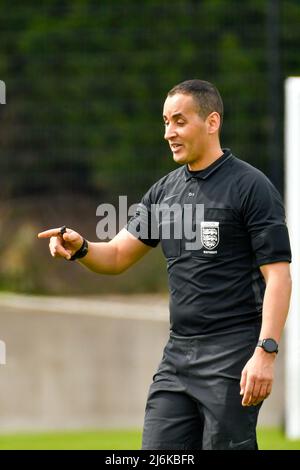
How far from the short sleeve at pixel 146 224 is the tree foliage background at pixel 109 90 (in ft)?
13.9

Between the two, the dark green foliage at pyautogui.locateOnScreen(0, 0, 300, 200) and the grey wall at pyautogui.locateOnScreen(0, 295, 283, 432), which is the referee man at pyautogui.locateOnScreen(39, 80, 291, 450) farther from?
the dark green foliage at pyautogui.locateOnScreen(0, 0, 300, 200)

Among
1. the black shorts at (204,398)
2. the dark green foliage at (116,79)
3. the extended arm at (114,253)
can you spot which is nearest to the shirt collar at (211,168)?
the extended arm at (114,253)

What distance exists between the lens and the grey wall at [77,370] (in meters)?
9.40

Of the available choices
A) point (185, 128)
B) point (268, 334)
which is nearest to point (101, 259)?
point (185, 128)

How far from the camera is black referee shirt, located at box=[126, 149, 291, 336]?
4.75m

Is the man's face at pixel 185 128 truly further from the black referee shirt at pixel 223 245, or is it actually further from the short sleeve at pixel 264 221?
the short sleeve at pixel 264 221

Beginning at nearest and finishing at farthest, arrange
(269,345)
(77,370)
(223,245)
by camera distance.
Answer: (269,345), (223,245), (77,370)

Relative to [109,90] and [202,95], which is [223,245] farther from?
[109,90]

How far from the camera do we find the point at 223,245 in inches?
191

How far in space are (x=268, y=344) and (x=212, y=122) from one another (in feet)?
3.47

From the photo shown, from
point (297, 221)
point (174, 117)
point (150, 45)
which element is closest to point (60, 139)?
point (150, 45)
